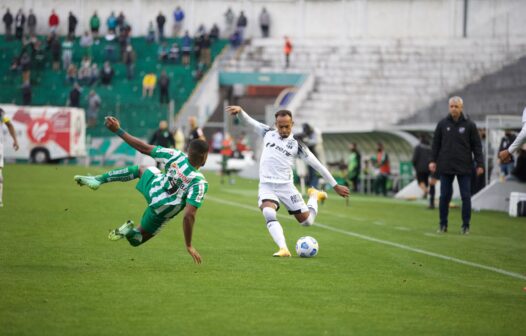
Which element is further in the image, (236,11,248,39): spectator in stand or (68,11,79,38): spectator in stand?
(68,11,79,38): spectator in stand

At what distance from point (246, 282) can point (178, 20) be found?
55.0 meters

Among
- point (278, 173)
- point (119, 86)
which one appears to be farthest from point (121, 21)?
point (278, 173)

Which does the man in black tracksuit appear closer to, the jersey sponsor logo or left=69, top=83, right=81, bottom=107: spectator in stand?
the jersey sponsor logo

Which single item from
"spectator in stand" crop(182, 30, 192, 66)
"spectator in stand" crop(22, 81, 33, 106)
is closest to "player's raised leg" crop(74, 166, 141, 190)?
"spectator in stand" crop(22, 81, 33, 106)

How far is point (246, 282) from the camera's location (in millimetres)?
11164

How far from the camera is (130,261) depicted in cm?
1273

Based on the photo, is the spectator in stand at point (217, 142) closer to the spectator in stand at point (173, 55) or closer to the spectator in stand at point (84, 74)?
the spectator in stand at point (173, 55)

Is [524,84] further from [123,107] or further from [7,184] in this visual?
[123,107]

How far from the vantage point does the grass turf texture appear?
8.74 metres

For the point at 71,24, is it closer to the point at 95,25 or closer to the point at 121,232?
the point at 95,25

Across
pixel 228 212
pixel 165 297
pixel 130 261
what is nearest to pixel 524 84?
pixel 228 212

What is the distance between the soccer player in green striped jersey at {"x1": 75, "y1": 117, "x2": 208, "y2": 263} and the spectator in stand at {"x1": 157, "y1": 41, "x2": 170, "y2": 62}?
48672 mm

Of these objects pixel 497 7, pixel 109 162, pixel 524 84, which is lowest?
pixel 109 162

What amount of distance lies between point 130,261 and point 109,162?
40.6 m
